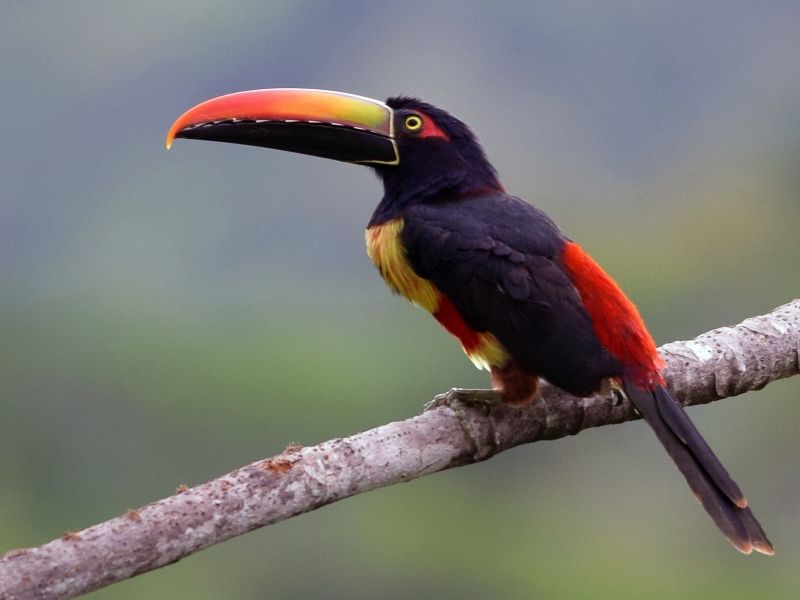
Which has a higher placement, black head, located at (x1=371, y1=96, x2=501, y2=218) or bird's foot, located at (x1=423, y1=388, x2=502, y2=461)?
black head, located at (x1=371, y1=96, x2=501, y2=218)

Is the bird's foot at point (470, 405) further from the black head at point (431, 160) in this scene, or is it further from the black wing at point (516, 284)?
the black head at point (431, 160)

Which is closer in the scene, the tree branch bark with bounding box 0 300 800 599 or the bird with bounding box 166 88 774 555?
the tree branch bark with bounding box 0 300 800 599

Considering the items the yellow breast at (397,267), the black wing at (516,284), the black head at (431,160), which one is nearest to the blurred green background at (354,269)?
the black head at (431,160)

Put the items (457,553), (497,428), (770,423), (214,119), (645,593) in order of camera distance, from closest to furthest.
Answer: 1. (497,428)
2. (214,119)
3. (645,593)
4. (457,553)
5. (770,423)

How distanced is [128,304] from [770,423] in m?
10.2

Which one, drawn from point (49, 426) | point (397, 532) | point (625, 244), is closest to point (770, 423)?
point (625, 244)

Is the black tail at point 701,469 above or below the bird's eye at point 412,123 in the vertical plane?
below

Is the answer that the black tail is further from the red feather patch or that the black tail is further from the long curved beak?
the long curved beak

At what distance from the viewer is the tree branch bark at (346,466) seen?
2234 millimetres

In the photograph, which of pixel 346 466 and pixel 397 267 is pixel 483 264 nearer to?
pixel 397 267

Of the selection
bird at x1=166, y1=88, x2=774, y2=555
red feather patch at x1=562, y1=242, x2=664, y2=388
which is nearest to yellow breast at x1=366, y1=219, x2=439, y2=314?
bird at x1=166, y1=88, x2=774, y2=555

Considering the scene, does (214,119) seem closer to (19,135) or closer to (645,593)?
(645,593)

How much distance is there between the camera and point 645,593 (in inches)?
569

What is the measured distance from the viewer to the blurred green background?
51.2 ft
